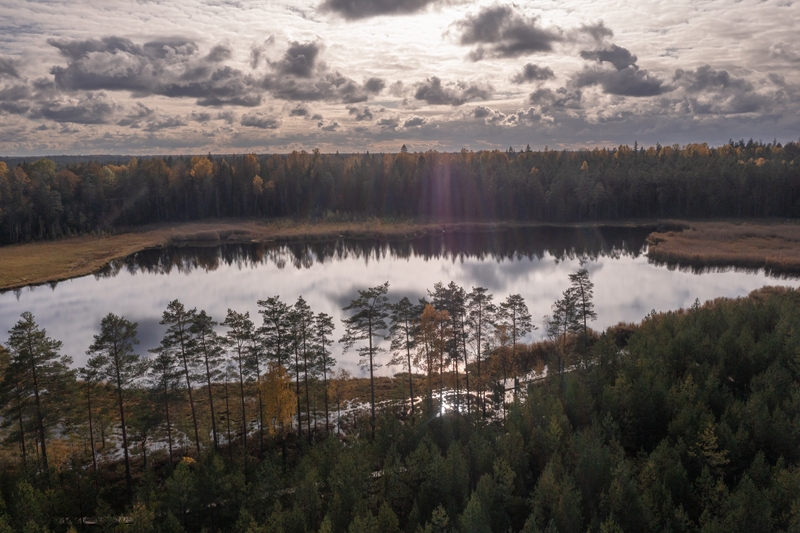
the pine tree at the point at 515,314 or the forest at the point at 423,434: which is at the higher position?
the pine tree at the point at 515,314

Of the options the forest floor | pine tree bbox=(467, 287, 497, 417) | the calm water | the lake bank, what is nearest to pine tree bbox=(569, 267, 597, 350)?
pine tree bbox=(467, 287, 497, 417)

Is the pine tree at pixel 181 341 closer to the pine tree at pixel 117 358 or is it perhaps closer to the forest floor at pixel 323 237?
the pine tree at pixel 117 358

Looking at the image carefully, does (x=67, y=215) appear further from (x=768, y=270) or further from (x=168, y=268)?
(x=768, y=270)

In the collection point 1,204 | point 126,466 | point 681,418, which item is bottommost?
point 126,466

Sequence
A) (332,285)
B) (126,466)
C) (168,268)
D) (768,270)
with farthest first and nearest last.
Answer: (168,268)
(768,270)
(332,285)
(126,466)

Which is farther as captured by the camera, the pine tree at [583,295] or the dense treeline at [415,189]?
the dense treeline at [415,189]

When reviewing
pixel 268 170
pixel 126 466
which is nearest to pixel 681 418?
pixel 126 466

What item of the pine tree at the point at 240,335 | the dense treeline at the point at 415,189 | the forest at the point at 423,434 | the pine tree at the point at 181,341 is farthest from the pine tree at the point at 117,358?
the dense treeline at the point at 415,189

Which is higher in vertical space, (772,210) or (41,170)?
(41,170)
